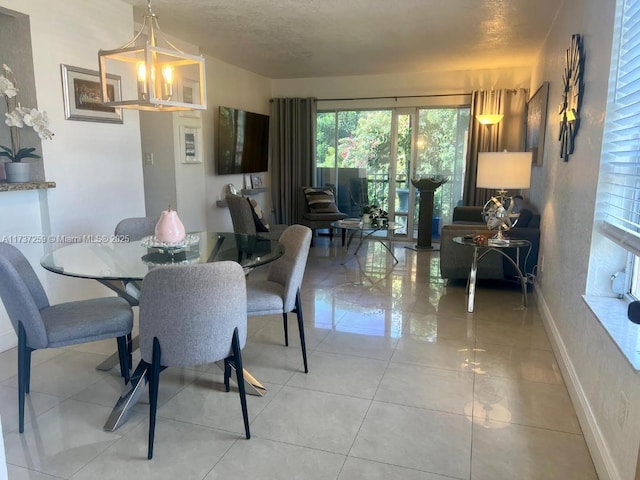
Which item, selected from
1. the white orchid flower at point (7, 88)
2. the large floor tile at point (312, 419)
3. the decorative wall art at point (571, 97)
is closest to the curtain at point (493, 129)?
the decorative wall art at point (571, 97)

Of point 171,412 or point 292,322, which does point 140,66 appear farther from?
point 292,322

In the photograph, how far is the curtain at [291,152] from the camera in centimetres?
711

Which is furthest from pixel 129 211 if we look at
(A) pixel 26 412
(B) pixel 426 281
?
(B) pixel 426 281

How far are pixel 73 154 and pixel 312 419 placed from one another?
255cm

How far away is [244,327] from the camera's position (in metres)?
2.13

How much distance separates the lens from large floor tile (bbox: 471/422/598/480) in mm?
1868

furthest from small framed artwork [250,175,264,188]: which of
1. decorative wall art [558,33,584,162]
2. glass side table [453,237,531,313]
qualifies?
decorative wall art [558,33,584,162]

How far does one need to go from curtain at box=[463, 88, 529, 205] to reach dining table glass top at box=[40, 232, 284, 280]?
173 inches

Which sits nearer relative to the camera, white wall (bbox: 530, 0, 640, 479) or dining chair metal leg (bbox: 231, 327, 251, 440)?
white wall (bbox: 530, 0, 640, 479)

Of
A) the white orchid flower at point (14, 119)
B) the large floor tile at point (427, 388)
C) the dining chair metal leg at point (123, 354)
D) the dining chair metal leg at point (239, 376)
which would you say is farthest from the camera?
the white orchid flower at point (14, 119)

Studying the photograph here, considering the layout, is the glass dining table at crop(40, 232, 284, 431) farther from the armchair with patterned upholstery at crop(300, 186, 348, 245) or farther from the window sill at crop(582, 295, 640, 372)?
the armchair with patterned upholstery at crop(300, 186, 348, 245)

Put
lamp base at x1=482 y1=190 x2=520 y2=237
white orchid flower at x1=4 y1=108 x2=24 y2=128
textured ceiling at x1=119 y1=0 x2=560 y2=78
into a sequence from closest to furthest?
white orchid flower at x1=4 y1=108 x2=24 y2=128 → textured ceiling at x1=119 y1=0 x2=560 y2=78 → lamp base at x1=482 y1=190 x2=520 y2=237

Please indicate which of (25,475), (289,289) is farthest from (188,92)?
(25,475)

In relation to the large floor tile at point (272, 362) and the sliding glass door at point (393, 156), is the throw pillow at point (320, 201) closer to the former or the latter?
the sliding glass door at point (393, 156)
